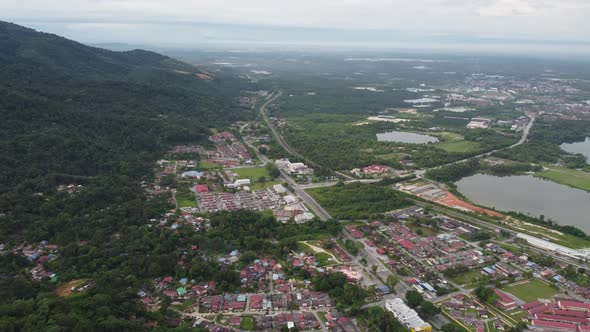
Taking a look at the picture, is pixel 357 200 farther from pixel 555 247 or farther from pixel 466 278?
pixel 555 247

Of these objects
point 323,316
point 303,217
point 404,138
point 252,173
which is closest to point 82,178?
point 252,173

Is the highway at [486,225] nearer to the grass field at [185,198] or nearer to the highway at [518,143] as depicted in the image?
the highway at [518,143]

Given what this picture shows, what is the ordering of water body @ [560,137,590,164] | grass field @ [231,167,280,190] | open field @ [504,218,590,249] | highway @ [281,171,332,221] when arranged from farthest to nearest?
water body @ [560,137,590,164]
grass field @ [231,167,280,190]
highway @ [281,171,332,221]
open field @ [504,218,590,249]

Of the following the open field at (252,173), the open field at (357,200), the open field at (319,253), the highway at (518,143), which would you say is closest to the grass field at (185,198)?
the open field at (252,173)

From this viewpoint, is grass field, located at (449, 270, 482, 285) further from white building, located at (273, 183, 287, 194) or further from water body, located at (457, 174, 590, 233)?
white building, located at (273, 183, 287, 194)

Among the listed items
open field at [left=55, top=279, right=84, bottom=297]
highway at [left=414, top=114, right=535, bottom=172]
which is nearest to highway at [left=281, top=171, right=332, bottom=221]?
highway at [left=414, top=114, right=535, bottom=172]
